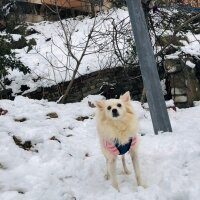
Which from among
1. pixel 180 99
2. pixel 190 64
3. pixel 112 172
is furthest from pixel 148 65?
pixel 190 64

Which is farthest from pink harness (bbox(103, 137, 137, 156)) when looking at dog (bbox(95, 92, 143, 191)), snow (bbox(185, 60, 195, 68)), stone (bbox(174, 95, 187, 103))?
snow (bbox(185, 60, 195, 68))

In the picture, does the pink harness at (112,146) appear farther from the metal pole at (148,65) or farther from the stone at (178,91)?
the stone at (178,91)

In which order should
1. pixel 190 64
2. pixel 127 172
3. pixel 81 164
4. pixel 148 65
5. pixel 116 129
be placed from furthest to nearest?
pixel 190 64, pixel 148 65, pixel 81 164, pixel 127 172, pixel 116 129

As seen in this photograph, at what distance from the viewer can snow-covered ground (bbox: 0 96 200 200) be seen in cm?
521

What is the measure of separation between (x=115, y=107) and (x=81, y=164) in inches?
57.1

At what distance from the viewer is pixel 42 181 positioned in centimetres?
559

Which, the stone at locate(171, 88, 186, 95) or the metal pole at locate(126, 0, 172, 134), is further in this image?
the stone at locate(171, 88, 186, 95)

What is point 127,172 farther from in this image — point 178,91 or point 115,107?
point 178,91

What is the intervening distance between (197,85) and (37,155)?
7438 millimetres

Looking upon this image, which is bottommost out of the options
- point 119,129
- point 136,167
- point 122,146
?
point 136,167

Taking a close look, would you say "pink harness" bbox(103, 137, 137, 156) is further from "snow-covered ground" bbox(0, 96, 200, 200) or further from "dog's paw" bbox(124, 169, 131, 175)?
"dog's paw" bbox(124, 169, 131, 175)

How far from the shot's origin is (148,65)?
7711 mm

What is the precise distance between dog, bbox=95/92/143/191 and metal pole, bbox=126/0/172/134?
7.55ft

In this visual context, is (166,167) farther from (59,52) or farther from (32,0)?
(32,0)
